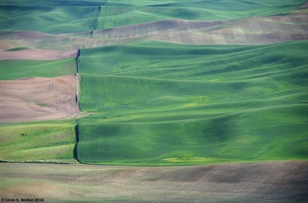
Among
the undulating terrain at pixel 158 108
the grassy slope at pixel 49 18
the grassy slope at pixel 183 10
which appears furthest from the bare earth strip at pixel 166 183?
the grassy slope at pixel 183 10

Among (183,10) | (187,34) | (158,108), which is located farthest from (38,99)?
(183,10)

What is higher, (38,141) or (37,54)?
(38,141)

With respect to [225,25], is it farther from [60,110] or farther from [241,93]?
[60,110]

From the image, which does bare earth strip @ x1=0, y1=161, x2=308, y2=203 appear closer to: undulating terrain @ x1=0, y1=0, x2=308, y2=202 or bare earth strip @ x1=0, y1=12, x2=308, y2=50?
undulating terrain @ x1=0, y1=0, x2=308, y2=202

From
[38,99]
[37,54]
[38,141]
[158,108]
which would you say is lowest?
[37,54]

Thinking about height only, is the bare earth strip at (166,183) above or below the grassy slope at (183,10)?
above

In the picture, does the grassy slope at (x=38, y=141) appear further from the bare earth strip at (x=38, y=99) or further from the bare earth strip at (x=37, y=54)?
the bare earth strip at (x=37, y=54)

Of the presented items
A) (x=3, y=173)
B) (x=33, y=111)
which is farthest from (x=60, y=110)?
(x=3, y=173)

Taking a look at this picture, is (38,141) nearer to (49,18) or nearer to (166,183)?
(166,183)
